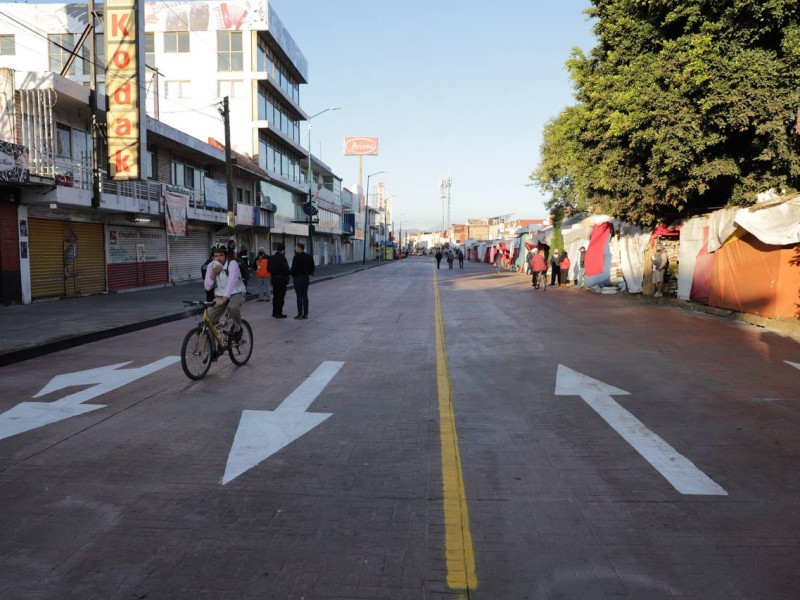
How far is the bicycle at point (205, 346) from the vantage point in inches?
308

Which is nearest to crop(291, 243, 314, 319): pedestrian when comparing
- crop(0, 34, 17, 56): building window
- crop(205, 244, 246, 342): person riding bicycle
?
crop(205, 244, 246, 342): person riding bicycle

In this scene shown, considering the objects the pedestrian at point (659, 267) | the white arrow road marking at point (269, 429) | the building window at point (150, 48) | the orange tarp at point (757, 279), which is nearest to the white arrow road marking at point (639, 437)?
the white arrow road marking at point (269, 429)

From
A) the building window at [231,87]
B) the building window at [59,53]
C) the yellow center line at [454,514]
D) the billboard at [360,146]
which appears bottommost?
the yellow center line at [454,514]

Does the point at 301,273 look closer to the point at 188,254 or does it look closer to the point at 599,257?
the point at 599,257

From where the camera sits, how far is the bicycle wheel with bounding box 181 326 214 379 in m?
7.77

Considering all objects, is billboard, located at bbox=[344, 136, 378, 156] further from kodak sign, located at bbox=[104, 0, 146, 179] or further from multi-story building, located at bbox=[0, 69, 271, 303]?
kodak sign, located at bbox=[104, 0, 146, 179]

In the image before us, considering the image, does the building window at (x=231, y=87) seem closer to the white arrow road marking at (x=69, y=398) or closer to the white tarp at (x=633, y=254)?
the white tarp at (x=633, y=254)

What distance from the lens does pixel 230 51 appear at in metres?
40.8

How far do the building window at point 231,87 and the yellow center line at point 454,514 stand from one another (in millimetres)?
39295

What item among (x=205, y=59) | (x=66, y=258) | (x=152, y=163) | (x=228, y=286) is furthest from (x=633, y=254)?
(x=205, y=59)

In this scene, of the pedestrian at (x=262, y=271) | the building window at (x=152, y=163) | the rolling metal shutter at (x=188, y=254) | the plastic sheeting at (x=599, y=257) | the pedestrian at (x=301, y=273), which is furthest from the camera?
the rolling metal shutter at (x=188, y=254)

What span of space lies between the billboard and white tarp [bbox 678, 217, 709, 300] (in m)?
98.3

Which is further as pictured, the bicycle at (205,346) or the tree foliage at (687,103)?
the tree foliage at (687,103)

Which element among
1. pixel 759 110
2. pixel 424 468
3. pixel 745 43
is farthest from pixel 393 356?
pixel 745 43
